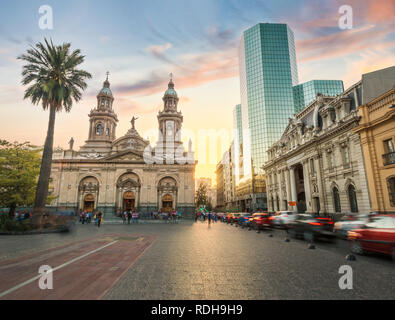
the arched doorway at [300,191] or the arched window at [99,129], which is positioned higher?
the arched window at [99,129]

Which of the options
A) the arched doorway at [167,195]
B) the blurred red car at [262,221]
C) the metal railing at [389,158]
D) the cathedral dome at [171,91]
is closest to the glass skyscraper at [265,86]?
the cathedral dome at [171,91]

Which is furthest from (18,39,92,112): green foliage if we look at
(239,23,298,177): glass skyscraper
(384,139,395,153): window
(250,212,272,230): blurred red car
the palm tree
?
(239,23,298,177): glass skyscraper

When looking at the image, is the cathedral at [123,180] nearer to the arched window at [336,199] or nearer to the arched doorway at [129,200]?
the arched doorway at [129,200]

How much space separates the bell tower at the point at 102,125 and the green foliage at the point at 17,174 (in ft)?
92.4

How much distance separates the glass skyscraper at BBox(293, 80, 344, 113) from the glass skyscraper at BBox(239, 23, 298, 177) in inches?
188

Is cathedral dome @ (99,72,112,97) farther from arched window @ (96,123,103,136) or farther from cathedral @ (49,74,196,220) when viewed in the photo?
cathedral @ (49,74,196,220)

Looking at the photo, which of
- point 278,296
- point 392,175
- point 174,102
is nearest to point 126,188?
point 174,102

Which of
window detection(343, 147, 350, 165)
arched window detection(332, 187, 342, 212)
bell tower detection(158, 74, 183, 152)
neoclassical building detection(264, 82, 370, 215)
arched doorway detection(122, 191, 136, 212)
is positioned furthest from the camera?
bell tower detection(158, 74, 183, 152)

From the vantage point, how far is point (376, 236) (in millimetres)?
7891

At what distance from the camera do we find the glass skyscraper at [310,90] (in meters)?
87.0

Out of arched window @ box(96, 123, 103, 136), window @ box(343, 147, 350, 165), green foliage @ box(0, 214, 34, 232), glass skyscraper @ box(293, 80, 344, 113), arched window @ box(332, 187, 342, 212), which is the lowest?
green foliage @ box(0, 214, 34, 232)

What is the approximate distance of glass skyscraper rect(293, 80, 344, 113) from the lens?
285 ft

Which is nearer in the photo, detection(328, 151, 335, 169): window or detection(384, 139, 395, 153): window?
detection(384, 139, 395, 153): window

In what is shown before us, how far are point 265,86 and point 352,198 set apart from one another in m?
64.3
